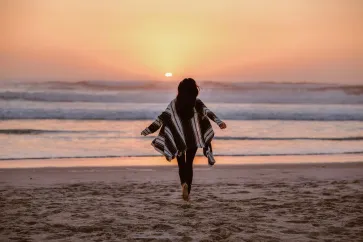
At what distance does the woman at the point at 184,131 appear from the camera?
23.3 ft

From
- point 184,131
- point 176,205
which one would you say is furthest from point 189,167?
point 176,205

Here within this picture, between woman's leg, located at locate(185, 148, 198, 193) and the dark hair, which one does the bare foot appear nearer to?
woman's leg, located at locate(185, 148, 198, 193)

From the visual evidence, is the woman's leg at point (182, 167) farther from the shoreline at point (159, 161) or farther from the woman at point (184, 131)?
the shoreline at point (159, 161)

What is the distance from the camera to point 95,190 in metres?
8.00

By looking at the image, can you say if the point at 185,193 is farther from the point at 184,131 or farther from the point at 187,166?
the point at 184,131

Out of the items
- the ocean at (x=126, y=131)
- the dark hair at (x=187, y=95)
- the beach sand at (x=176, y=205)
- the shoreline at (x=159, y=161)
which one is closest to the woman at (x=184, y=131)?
the dark hair at (x=187, y=95)

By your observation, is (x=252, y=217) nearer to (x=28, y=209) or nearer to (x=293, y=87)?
(x=28, y=209)

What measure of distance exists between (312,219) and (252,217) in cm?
61

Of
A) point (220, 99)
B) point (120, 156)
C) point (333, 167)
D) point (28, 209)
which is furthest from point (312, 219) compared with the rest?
point (220, 99)

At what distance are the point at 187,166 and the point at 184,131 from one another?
0.44m

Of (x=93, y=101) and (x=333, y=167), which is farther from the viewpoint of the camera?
(x=93, y=101)

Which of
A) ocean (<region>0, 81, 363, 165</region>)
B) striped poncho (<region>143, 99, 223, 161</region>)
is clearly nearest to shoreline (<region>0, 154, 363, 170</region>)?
ocean (<region>0, 81, 363, 165</region>)

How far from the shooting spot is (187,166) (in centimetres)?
727

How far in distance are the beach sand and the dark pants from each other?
0.27 metres
